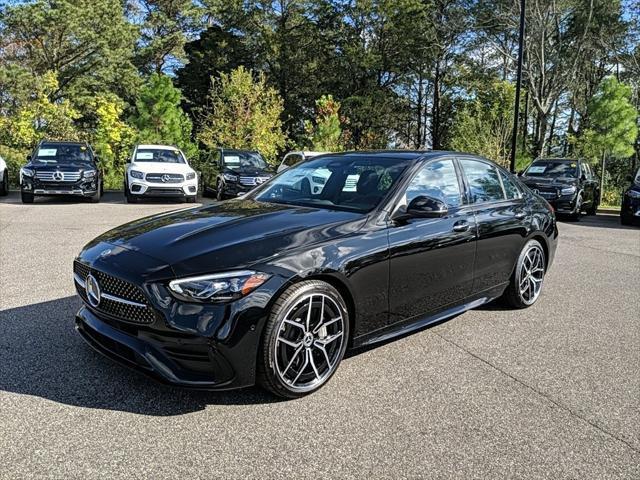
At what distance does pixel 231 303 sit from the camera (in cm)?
298

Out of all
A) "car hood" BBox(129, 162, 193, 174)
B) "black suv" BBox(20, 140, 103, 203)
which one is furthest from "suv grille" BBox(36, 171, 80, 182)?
"car hood" BBox(129, 162, 193, 174)

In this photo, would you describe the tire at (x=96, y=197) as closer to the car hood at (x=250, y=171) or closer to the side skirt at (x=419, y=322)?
the car hood at (x=250, y=171)

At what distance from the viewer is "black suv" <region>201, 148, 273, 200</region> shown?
16.1 metres

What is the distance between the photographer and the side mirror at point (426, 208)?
384cm

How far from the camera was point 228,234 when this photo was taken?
344cm

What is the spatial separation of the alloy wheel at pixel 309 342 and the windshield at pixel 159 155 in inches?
533

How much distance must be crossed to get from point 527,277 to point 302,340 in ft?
9.78

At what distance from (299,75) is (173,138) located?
17.3m

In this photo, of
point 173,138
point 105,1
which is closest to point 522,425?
point 173,138

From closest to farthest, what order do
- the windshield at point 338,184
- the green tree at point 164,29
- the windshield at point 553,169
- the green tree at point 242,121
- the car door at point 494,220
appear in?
the windshield at point 338,184 < the car door at point 494,220 < the windshield at point 553,169 < the green tree at point 242,121 < the green tree at point 164,29

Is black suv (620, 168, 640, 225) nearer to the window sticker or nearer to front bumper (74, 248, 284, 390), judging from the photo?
front bumper (74, 248, 284, 390)

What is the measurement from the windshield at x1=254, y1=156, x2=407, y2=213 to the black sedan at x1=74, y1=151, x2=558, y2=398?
0.05ft

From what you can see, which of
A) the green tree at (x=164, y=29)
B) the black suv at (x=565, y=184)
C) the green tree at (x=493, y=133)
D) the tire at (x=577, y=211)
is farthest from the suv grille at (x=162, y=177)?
the green tree at (x=164, y=29)

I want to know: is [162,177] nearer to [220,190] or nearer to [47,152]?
[220,190]
